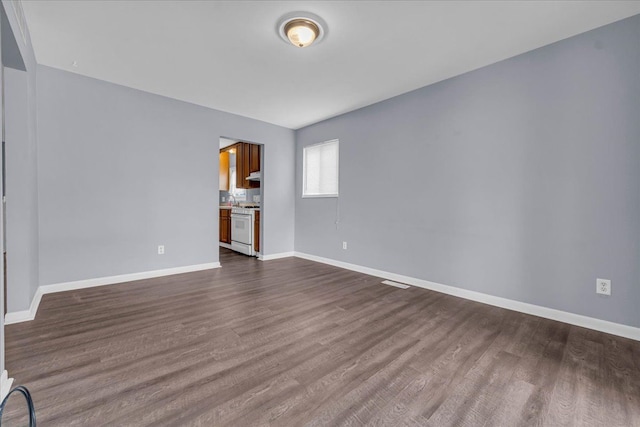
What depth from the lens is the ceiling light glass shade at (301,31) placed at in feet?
7.34

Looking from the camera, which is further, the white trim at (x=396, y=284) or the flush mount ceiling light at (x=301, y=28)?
the white trim at (x=396, y=284)

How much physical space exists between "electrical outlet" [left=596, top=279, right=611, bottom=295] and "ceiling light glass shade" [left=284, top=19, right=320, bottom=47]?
10.1 ft

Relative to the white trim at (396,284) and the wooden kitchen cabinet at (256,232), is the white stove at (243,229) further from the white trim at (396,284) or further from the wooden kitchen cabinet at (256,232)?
the white trim at (396,284)

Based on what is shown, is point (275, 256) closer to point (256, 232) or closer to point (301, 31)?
point (256, 232)

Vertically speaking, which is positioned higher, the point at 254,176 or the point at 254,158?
the point at 254,158

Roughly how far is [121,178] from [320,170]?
2868 mm

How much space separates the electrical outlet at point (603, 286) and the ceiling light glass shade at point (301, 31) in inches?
121

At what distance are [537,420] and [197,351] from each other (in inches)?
77.2

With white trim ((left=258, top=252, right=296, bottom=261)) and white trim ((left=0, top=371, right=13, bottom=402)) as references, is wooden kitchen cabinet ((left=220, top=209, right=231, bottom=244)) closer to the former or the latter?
white trim ((left=258, top=252, right=296, bottom=261))

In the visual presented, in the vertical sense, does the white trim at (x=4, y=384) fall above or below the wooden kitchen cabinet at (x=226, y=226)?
below

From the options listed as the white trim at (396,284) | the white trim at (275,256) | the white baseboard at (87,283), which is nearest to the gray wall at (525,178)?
the white trim at (396,284)

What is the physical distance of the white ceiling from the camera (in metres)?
2.09

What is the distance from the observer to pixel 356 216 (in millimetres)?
4270

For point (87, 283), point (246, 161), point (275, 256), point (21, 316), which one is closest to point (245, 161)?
point (246, 161)
